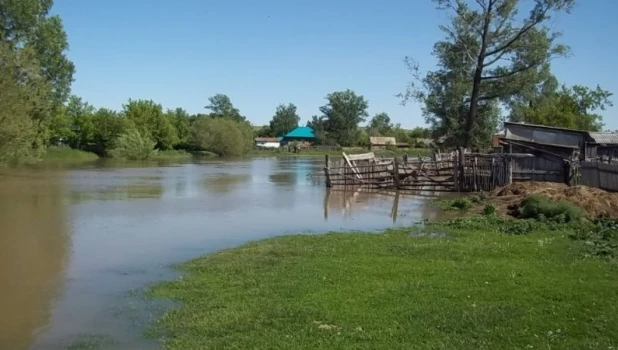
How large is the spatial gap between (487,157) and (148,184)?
68.8 feet

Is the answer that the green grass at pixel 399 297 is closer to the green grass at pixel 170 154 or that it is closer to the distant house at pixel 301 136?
the green grass at pixel 170 154

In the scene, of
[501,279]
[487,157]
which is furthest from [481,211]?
[501,279]

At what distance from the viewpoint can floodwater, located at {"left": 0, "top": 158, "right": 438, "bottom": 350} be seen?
880 cm

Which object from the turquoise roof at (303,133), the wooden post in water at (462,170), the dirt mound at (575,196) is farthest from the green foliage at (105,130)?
the turquoise roof at (303,133)

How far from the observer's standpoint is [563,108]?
5222 centimetres

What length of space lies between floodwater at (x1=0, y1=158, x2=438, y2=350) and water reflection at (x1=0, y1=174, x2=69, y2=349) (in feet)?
0.08

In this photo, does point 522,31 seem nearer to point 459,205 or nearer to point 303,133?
point 459,205

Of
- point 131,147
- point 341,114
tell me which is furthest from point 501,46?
point 341,114

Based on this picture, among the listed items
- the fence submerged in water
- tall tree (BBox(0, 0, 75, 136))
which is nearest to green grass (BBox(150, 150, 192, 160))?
tall tree (BBox(0, 0, 75, 136))

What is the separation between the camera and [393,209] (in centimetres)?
2427

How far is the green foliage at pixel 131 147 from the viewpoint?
272 ft

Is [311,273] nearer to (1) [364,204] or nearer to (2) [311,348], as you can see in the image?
(2) [311,348]

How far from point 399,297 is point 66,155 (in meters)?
78.4

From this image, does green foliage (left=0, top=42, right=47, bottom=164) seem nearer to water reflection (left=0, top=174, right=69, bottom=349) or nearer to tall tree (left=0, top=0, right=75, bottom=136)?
tall tree (left=0, top=0, right=75, bottom=136)
